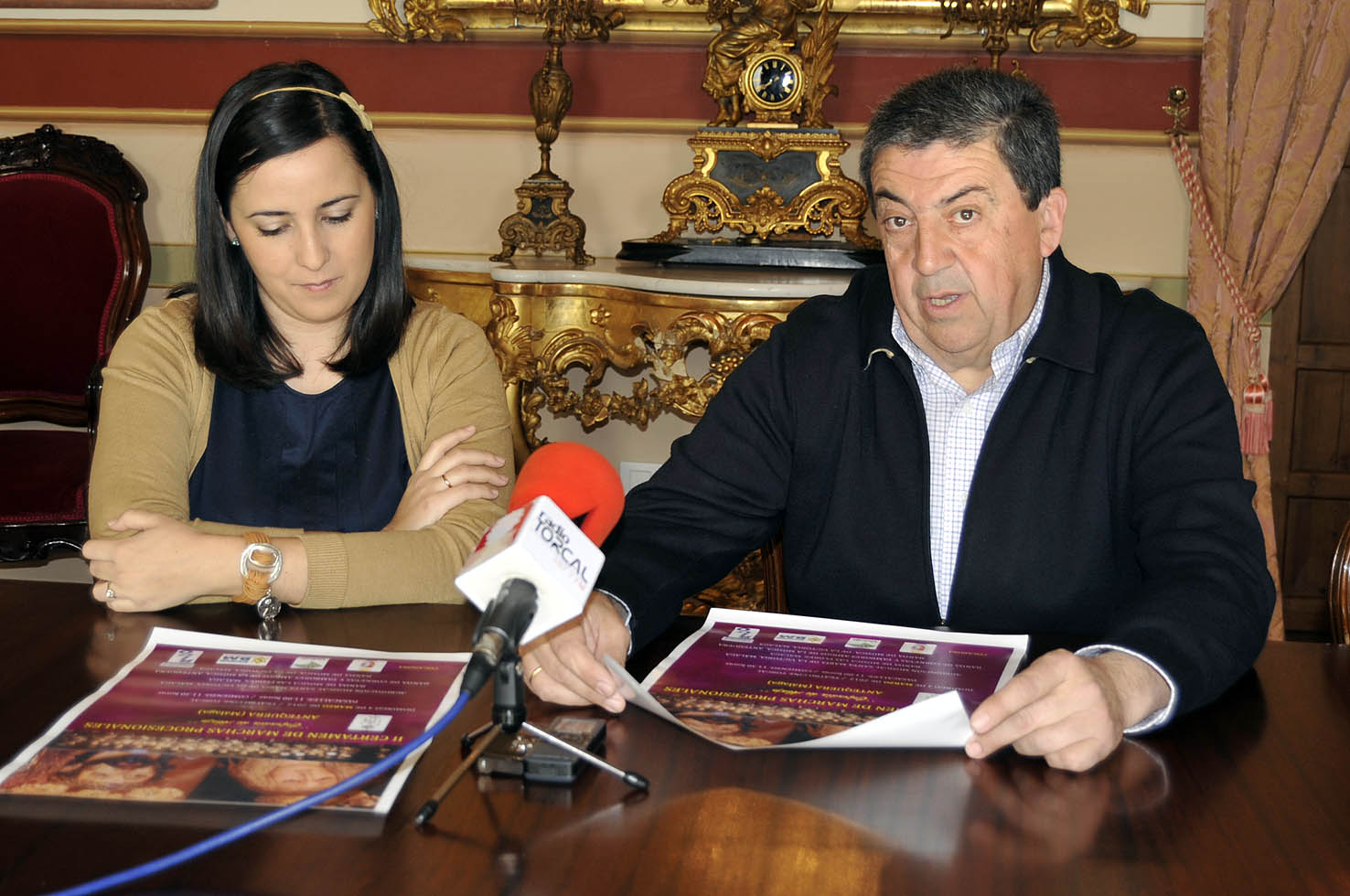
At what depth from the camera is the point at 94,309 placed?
11.7 feet

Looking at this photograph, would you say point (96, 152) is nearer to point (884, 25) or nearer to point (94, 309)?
point (94, 309)

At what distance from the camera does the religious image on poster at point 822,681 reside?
1123mm

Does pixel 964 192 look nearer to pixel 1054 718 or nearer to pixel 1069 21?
pixel 1054 718

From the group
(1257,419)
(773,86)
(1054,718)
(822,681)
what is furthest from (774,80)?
(1054,718)

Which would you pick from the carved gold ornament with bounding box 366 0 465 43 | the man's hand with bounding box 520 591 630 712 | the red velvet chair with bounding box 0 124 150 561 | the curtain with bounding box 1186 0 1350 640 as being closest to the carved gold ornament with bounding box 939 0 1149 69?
the curtain with bounding box 1186 0 1350 640

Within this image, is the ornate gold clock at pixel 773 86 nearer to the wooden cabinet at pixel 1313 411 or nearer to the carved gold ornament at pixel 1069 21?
the carved gold ornament at pixel 1069 21

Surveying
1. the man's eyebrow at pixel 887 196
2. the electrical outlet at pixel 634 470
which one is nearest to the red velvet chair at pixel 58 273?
the electrical outlet at pixel 634 470

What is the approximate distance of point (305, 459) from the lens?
199 cm

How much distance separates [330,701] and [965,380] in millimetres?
988

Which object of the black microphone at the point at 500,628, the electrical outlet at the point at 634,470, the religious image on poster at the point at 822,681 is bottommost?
the electrical outlet at the point at 634,470

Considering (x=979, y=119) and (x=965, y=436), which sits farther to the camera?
(x=965, y=436)

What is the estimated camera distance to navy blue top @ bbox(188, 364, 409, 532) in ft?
6.45

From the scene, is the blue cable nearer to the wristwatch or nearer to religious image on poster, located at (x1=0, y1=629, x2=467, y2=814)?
religious image on poster, located at (x1=0, y1=629, x2=467, y2=814)

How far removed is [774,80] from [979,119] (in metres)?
1.67
